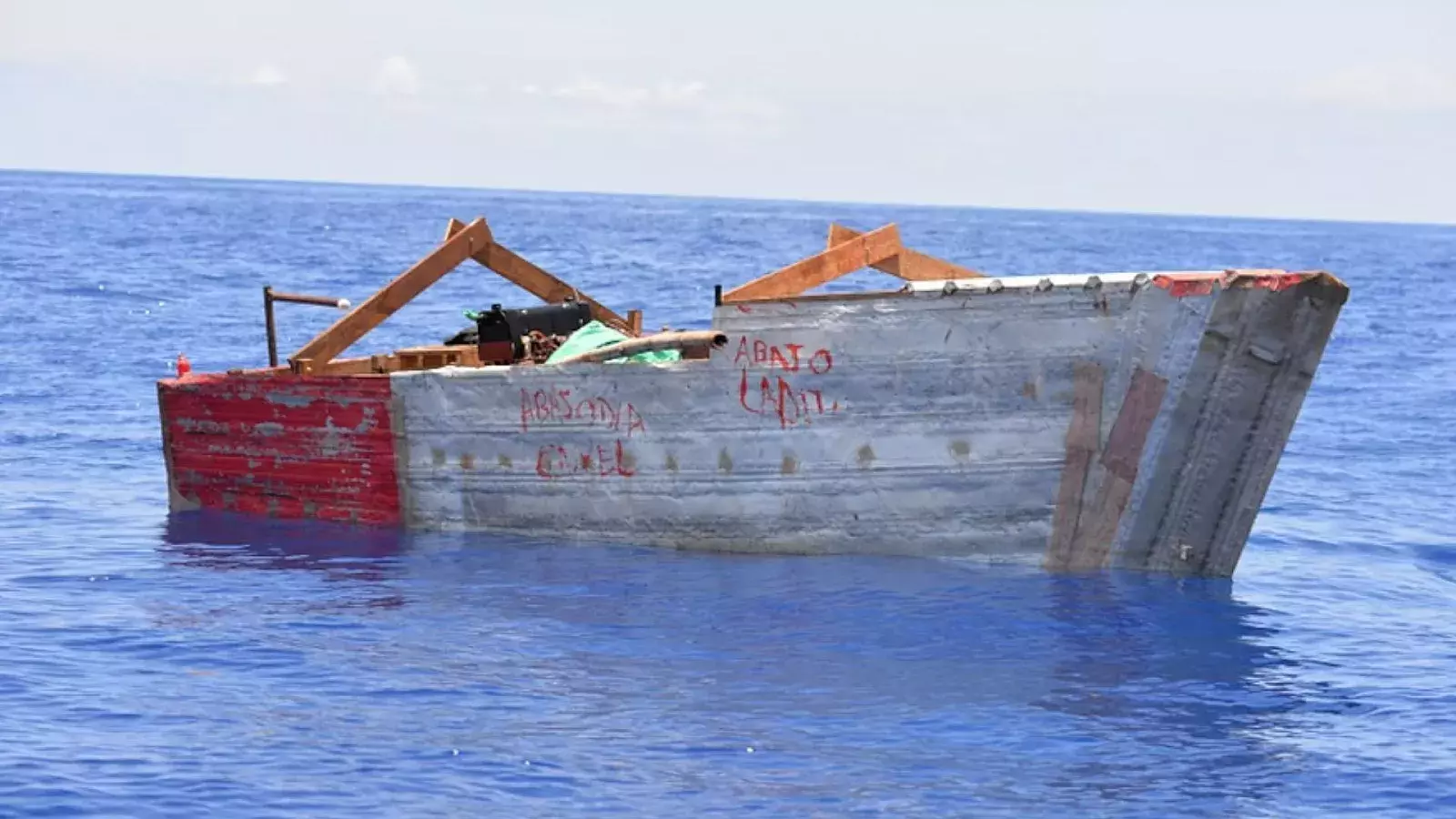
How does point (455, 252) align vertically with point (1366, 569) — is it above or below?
above

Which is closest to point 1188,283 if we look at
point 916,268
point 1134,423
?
point 1134,423

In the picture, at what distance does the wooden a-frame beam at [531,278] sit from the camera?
13727mm

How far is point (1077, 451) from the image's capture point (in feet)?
35.9

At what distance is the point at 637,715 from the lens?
29.0ft

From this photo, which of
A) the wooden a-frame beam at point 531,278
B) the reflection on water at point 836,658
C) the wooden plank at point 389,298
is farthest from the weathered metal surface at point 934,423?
the wooden a-frame beam at point 531,278

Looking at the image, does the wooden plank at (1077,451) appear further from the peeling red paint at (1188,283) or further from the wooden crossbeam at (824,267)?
the wooden crossbeam at (824,267)

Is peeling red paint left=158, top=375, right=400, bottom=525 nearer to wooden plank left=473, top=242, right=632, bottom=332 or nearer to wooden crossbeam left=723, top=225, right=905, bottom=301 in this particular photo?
wooden plank left=473, top=242, right=632, bottom=332

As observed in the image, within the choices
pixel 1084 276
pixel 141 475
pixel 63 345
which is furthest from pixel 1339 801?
pixel 63 345

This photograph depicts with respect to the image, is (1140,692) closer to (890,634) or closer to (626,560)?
(890,634)

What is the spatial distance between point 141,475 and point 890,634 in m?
8.28

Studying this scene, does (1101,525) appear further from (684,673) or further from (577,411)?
(577,411)

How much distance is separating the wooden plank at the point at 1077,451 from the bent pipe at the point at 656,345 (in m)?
2.18

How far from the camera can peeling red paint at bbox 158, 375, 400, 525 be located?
42.1 ft

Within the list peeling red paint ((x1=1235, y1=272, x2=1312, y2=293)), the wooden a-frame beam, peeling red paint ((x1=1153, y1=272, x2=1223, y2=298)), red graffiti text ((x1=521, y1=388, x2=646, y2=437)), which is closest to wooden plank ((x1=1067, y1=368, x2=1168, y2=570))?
peeling red paint ((x1=1153, y1=272, x2=1223, y2=298))
